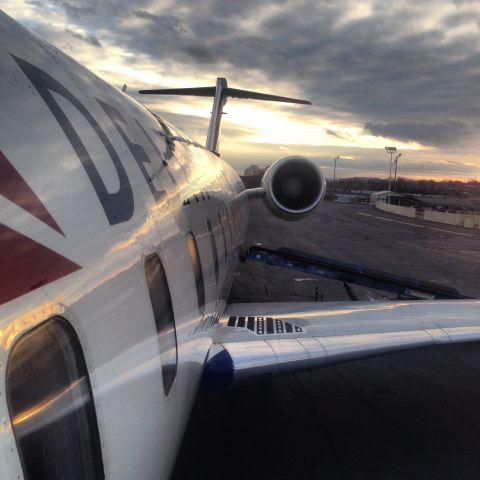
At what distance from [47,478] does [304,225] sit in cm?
3912

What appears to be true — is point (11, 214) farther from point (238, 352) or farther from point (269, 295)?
point (269, 295)

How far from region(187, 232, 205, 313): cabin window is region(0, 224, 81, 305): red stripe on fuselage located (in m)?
2.64

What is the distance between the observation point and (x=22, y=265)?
2027mm

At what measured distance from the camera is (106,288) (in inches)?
105

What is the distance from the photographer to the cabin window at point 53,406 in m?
1.98

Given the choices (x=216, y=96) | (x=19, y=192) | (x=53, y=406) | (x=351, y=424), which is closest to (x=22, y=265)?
(x=19, y=192)

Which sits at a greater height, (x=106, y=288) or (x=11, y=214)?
(x=11, y=214)

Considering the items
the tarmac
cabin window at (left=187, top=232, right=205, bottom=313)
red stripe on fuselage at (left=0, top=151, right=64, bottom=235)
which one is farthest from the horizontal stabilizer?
red stripe on fuselage at (left=0, top=151, right=64, bottom=235)

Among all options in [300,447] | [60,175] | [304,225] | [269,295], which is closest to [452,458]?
[300,447]

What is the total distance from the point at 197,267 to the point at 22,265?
320 centimetres

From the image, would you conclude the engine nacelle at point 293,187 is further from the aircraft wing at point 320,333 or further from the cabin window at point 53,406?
the cabin window at point 53,406

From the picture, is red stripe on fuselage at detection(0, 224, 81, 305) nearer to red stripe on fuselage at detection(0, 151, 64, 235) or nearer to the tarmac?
red stripe on fuselage at detection(0, 151, 64, 235)

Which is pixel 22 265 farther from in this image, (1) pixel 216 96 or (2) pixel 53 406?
(1) pixel 216 96

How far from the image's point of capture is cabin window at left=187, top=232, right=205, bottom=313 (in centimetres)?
496
